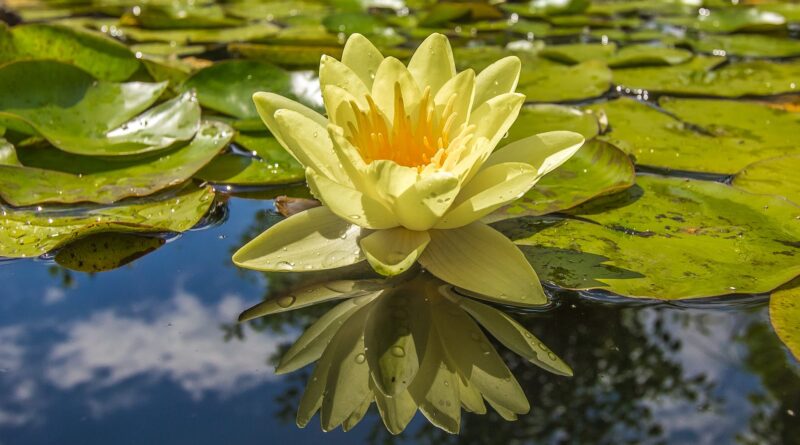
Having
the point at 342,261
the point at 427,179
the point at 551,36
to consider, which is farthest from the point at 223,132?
the point at 551,36

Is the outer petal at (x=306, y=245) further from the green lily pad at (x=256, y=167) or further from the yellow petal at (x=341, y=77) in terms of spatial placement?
the green lily pad at (x=256, y=167)

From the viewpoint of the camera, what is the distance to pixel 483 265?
1258 millimetres

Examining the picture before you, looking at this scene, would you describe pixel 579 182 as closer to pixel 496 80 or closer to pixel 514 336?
pixel 496 80

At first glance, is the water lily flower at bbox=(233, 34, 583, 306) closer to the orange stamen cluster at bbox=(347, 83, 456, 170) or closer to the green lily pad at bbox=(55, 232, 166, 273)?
the orange stamen cluster at bbox=(347, 83, 456, 170)

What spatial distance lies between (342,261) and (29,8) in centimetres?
394

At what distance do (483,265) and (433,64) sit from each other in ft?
1.40

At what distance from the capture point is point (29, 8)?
4.23 metres

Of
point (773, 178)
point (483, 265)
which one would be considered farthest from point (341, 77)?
point (773, 178)

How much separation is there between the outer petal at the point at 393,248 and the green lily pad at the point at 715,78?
1.57 metres

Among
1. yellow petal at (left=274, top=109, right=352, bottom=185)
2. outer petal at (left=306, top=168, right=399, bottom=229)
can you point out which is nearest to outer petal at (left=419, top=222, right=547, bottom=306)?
outer petal at (left=306, top=168, right=399, bottom=229)

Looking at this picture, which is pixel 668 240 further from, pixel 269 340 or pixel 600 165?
pixel 269 340

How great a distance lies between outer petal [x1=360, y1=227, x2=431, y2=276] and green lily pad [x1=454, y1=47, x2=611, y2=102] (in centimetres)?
123

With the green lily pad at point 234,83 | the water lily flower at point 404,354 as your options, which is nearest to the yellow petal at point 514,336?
the water lily flower at point 404,354

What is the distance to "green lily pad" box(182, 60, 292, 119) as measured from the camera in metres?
2.09
